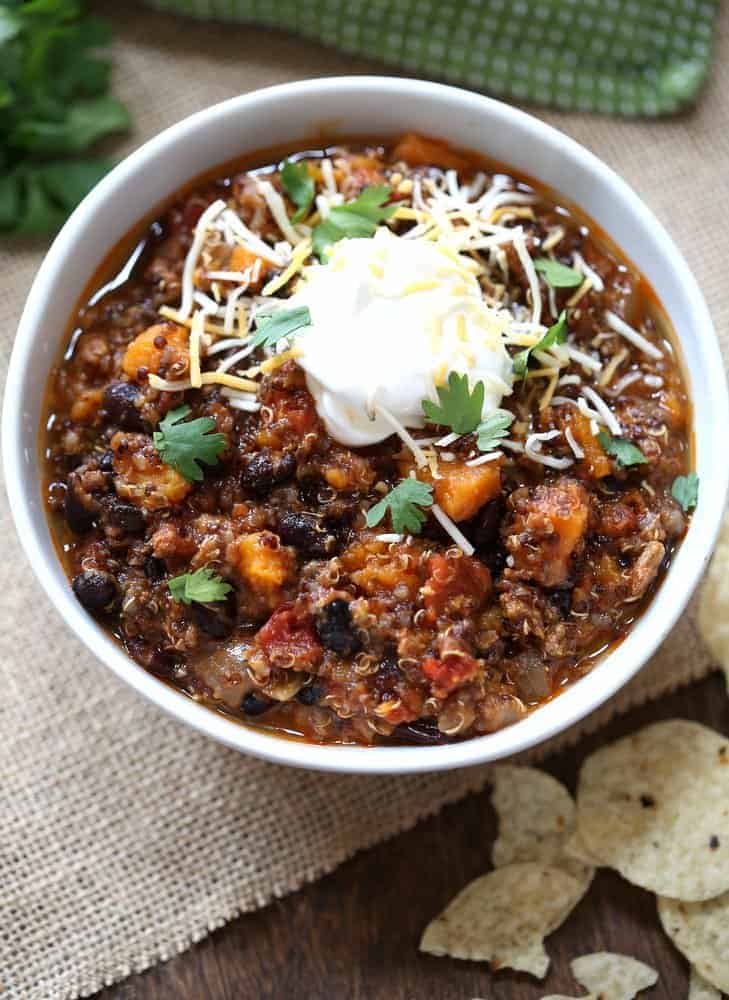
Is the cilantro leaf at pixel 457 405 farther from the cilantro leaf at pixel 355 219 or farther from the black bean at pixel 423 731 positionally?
the black bean at pixel 423 731

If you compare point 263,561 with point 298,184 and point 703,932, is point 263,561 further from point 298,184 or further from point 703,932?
point 703,932

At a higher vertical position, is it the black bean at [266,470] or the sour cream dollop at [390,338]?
the sour cream dollop at [390,338]

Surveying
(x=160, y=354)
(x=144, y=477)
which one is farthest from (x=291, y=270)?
(x=144, y=477)

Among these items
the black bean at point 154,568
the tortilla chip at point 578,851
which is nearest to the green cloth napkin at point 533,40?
the black bean at point 154,568

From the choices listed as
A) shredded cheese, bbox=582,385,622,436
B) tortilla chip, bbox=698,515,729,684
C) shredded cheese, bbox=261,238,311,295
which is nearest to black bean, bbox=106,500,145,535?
shredded cheese, bbox=261,238,311,295

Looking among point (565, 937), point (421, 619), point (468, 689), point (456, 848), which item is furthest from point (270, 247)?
point (565, 937)

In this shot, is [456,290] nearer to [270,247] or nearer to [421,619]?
[270,247]
